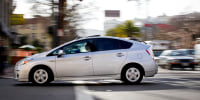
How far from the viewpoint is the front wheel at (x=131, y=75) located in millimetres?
8156

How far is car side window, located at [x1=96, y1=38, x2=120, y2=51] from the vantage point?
8258mm

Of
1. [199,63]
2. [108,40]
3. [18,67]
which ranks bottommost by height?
[199,63]

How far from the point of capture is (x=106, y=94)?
6441mm

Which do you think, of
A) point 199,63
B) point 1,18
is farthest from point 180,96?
point 1,18

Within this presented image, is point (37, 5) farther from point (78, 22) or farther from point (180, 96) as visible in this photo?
point (180, 96)

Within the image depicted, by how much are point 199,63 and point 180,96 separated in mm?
14376

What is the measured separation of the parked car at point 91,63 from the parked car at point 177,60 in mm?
10614

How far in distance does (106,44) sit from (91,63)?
77 centimetres

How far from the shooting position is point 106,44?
27.2 ft

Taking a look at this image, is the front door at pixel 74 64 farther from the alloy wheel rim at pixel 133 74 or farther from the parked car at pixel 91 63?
the alloy wheel rim at pixel 133 74

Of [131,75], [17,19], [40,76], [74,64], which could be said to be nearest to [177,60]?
[131,75]

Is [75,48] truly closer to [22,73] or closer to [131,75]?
[22,73]

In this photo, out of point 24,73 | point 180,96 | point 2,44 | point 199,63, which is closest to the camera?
point 180,96

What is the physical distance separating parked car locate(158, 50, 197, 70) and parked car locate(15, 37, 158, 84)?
34.8 ft
